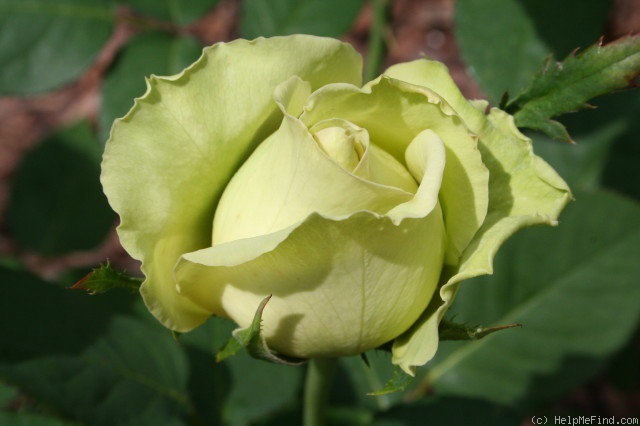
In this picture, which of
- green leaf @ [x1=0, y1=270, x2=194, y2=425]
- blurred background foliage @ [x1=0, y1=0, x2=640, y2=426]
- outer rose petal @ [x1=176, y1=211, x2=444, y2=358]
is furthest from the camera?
blurred background foliage @ [x1=0, y1=0, x2=640, y2=426]

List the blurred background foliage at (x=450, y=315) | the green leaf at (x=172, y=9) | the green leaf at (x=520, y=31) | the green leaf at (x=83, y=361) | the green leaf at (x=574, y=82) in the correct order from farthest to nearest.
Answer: the green leaf at (x=172, y=9) → the green leaf at (x=520, y=31) → the blurred background foliage at (x=450, y=315) → the green leaf at (x=83, y=361) → the green leaf at (x=574, y=82)

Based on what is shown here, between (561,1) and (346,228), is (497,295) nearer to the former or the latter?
(561,1)

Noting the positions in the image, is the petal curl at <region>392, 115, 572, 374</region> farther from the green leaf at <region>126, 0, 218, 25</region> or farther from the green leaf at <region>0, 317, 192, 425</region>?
the green leaf at <region>126, 0, 218, 25</region>

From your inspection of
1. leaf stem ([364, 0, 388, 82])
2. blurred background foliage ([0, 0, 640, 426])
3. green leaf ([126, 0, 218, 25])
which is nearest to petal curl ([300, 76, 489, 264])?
blurred background foliage ([0, 0, 640, 426])

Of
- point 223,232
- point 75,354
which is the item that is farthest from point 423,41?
point 223,232

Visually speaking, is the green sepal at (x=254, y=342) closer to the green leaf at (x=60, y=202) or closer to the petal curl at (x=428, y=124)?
the petal curl at (x=428, y=124)

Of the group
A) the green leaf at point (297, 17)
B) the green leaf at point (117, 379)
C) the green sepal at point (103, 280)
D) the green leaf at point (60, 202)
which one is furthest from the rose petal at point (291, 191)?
the green leaf at point (60, 202)
